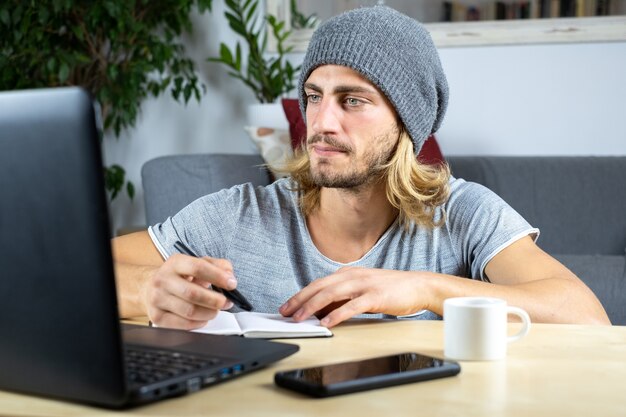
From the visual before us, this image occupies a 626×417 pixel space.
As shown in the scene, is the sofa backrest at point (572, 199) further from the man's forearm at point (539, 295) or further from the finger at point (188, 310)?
the finger at point (188, 310)

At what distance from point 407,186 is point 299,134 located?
46.3 inches

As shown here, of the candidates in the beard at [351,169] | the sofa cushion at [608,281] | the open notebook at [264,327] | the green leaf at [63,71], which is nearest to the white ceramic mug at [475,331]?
the open notebook at [264,327]

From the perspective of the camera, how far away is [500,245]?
5.24ft

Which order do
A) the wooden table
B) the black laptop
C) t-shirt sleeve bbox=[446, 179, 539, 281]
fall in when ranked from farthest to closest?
t-shirt sleeve bbox=[446, 179, 539, 281]
the wooden table
the black laptop

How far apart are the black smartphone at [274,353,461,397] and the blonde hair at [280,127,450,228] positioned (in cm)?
73

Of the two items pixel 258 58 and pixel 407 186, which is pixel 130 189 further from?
pixel 407 186

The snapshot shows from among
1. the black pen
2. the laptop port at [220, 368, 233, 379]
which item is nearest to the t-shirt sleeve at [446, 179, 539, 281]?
the black pen

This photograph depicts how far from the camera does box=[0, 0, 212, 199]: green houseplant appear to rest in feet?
11.2

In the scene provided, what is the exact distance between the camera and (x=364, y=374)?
894mm

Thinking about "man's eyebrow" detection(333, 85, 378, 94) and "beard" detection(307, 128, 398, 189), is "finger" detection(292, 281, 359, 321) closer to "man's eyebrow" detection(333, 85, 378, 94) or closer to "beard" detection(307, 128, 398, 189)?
"beard" detection(307, 128, 398, 189)

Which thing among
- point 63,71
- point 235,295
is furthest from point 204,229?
point 63,71

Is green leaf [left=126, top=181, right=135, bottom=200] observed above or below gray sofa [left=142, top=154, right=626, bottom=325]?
below

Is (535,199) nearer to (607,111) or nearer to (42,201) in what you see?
(607,111)

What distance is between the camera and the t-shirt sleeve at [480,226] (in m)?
1.61
